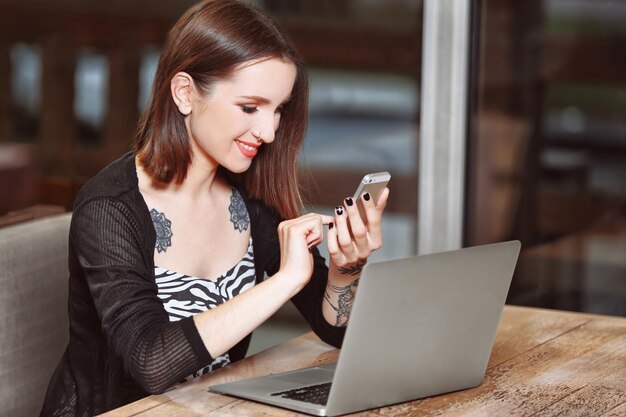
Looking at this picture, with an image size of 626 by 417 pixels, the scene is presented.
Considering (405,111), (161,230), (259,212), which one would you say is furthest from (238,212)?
(405,111)

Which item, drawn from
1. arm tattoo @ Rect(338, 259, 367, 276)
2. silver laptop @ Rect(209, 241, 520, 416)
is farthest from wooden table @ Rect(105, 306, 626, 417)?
arm tattoo @ Rect(338, 259, 367, 276)

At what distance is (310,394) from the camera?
4.73 feet

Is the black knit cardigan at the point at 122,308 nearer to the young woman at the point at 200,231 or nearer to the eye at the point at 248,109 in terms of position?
the young woman at the point at 200,231

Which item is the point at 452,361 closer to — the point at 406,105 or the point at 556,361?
the point at 556,361

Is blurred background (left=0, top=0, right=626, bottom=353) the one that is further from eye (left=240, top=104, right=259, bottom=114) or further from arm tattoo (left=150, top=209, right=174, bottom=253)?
eye (left=240, top=104, right=259, bottom=114)

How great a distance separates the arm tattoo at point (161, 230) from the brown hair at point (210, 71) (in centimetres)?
7

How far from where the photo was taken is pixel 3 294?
1.94 meters

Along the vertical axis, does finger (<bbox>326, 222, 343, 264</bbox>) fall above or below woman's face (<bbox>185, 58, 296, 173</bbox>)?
below

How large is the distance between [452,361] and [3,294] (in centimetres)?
92

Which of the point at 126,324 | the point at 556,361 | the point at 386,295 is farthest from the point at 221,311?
the point at 556,361

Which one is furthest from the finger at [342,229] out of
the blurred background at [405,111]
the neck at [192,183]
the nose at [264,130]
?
the blurred background at [405,111]

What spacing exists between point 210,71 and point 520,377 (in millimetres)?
713

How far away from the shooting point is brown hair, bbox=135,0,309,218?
1.72 metres

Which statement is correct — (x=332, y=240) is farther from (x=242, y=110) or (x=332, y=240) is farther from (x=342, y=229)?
(x=242, y=110)
